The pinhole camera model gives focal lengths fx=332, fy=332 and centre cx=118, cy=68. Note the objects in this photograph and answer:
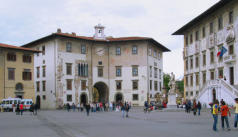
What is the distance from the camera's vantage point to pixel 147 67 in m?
61.2

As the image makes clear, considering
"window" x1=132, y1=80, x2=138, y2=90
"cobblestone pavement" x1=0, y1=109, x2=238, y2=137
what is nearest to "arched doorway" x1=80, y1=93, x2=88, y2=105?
"window" x1=132, y1=80, x2=138, y2=90

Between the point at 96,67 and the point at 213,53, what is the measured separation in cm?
2471

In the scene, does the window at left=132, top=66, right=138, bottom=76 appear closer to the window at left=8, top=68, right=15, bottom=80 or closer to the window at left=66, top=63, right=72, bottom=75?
the window at left=66, top=63, right=72, bottom=75

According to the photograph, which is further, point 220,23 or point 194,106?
point 220,23

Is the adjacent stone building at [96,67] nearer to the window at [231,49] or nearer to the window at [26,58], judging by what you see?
the window at [26,58]

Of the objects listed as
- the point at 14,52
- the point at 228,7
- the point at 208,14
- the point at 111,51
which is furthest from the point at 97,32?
the point at 228,7

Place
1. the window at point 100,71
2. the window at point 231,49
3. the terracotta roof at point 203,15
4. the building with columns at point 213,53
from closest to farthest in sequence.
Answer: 1. the building with columns at point 213,53
2. the window at point 231,49
3. the terracotta roof at point 203,15
4. the window at point 100,71

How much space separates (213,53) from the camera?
141ft

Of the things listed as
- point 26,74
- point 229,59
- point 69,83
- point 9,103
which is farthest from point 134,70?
point 229,59

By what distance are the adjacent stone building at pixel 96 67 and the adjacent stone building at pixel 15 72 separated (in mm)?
5254

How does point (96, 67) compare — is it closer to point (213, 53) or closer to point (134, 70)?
point (134, 70)

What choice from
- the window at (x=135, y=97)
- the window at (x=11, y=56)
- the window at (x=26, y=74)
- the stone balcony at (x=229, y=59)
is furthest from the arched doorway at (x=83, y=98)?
the stone balcony at (x=229, y=59)

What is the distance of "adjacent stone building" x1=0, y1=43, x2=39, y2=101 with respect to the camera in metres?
48.9

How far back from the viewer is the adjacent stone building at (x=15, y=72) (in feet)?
160
